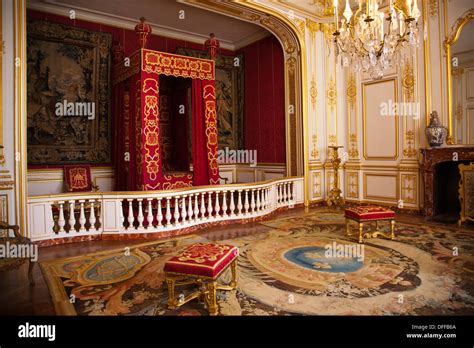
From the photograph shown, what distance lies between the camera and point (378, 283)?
2.80 metres

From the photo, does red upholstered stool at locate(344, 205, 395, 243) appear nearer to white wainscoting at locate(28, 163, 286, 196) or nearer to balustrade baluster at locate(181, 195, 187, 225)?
balustrade baluster at locate(181, 195, 187, 225)

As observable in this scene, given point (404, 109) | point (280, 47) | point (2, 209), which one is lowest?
point (2, 209)

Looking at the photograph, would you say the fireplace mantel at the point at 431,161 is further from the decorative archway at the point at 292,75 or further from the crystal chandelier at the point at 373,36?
the decorative archway at the point at 292,75

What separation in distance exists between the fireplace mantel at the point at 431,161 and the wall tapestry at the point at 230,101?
14.9 ft

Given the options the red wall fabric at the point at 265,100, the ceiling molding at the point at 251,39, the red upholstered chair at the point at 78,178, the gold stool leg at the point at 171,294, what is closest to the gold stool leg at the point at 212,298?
the gold stool leg at the point at 171,294

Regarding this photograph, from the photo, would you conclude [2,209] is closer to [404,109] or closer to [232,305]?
[232,305]

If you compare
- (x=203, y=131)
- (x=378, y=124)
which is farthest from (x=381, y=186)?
(x=203, y=131)

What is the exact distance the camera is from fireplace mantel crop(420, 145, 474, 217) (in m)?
5.09

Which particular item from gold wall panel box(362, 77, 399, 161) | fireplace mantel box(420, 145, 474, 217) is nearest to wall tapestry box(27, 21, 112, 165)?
gold wall panel box(362, 77, 399, 161)

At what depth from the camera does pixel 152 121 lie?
16.9 feet

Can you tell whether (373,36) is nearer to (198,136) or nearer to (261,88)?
(198,136)
